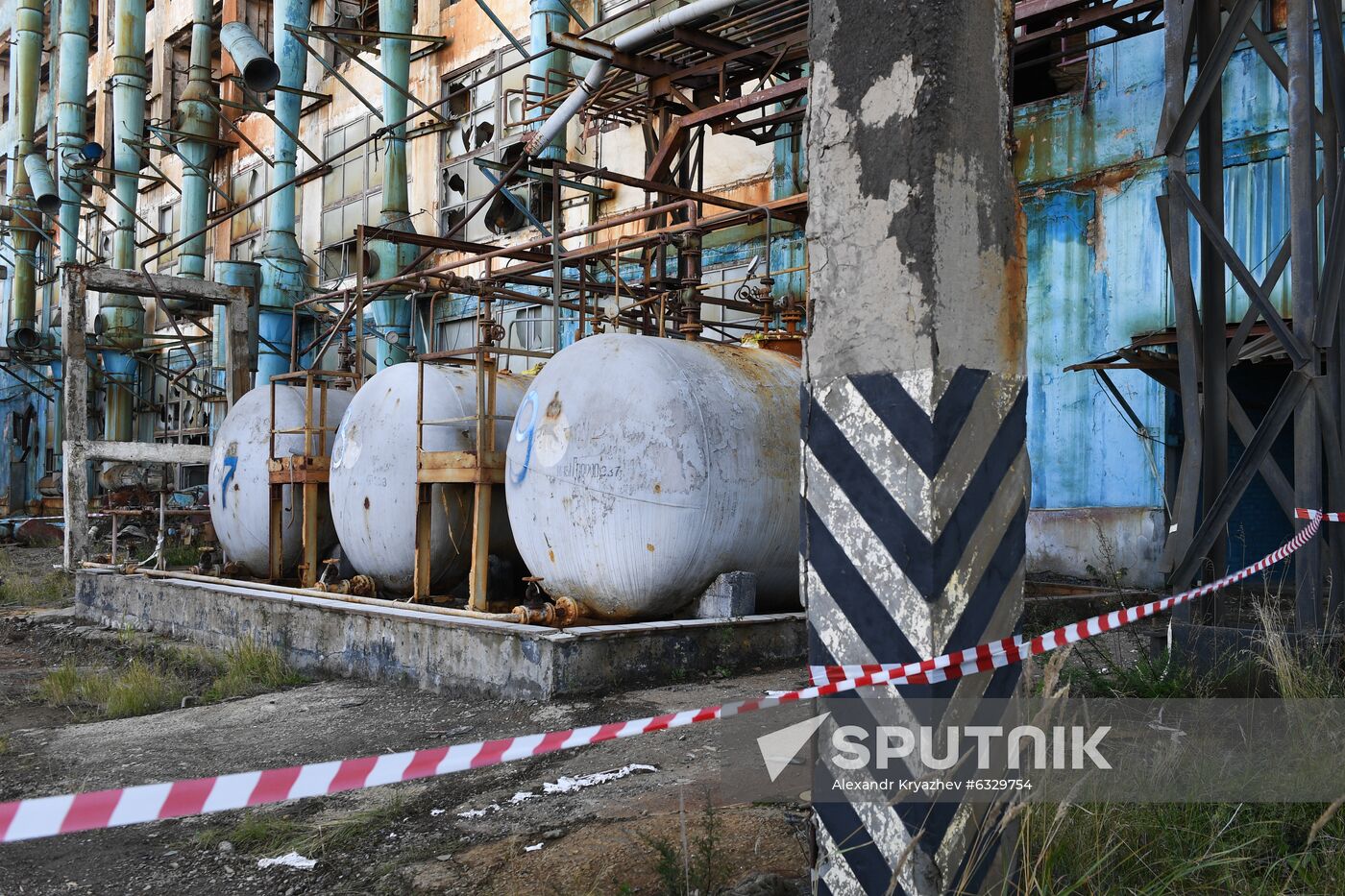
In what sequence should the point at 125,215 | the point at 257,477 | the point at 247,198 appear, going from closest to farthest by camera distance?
the point at 257,477 < the point at 125,215 < the point at 247,198

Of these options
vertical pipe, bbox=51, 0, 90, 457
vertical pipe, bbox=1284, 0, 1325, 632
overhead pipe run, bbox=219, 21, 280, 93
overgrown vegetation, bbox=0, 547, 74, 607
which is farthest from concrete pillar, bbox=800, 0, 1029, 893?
vertical pipe, bbox=51, 0, 90, 457

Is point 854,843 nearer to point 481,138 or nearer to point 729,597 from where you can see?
point 729,597

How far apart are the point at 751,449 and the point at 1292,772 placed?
4.78 m

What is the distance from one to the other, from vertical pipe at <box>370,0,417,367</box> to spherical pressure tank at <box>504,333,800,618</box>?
9.51 metres

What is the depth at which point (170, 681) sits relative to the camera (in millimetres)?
9195

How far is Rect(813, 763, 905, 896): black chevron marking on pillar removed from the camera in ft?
11.0

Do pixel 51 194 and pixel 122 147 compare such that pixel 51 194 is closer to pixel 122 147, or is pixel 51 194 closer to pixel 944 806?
pixel 122 147

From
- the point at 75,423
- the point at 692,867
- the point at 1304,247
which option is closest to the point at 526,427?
the point at 692,867

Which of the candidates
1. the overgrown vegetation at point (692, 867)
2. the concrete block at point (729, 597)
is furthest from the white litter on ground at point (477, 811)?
the concrete block at point (729, 597)

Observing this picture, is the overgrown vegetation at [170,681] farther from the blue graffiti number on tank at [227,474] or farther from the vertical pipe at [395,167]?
the vertical pipe at [395,167]


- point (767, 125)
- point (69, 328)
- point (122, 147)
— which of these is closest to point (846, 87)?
point (767, 125)

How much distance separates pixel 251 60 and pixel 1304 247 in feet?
55.9

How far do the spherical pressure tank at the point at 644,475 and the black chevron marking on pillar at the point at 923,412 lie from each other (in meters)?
4.81

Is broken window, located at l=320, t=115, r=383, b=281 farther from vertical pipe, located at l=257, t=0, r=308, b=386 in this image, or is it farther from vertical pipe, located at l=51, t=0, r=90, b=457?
vertical pipe, located at l=51, t=0, r=90, b=457
